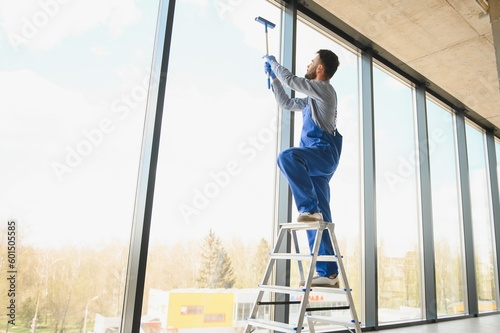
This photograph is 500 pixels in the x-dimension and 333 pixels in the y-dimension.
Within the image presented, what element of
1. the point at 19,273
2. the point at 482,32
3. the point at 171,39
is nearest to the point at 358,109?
the point at 482,32

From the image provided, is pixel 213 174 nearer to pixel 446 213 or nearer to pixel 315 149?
pixel 315 149

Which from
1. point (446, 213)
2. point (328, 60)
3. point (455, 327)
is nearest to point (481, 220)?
point (446, 213)

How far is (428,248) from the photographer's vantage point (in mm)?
4508

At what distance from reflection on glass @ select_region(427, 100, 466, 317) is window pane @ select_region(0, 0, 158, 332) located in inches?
154

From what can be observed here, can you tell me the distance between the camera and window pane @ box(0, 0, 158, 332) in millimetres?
1980

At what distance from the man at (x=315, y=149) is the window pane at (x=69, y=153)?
920 millimetres

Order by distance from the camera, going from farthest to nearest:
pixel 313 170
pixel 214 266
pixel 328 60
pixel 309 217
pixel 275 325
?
pixel 214 266 < pixel 328 60 < pixel 313 170 < pixel 309 217 < pixel 275 325

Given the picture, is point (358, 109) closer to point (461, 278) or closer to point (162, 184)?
point (162, 184)

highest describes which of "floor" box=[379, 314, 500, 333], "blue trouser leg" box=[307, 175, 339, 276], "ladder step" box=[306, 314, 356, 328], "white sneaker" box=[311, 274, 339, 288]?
"blue trouser leg" box=[307, 175, 339, 276]

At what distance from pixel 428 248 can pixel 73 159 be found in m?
3.89

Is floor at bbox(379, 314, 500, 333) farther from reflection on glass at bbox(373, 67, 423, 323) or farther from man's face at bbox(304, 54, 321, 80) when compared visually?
man's face at bbox(304, 54, 321, 80)

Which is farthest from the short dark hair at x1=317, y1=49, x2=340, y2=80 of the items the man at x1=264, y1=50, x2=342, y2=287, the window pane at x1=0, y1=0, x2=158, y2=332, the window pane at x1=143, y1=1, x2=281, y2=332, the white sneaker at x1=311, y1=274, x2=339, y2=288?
the white sneaker at x1=311, y1=274, x2=339, y2=288

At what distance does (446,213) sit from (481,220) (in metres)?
1.14

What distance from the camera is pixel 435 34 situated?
155 inches
